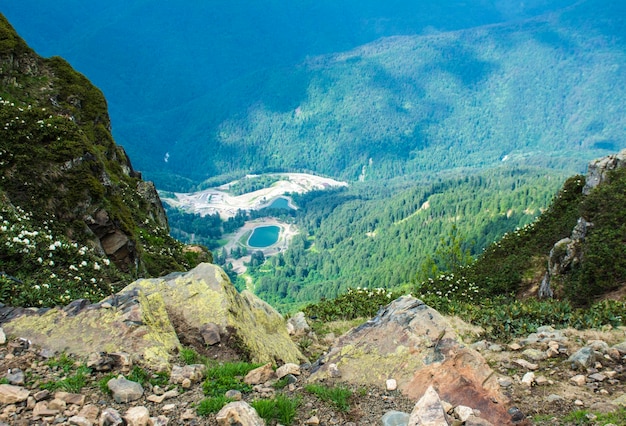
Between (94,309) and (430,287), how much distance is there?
3036 centimetres

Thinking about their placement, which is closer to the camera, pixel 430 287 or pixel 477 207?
pixel 430 287

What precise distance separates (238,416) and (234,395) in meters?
1.05

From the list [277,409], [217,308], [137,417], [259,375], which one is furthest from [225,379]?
[217,308]


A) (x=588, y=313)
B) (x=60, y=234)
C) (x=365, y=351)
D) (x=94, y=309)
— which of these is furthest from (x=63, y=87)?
(x=588, y=313)

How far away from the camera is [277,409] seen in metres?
8.58

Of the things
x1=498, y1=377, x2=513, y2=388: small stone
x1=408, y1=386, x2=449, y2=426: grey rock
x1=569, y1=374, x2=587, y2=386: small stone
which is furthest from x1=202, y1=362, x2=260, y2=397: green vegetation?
x1=569, y1=374, x2=587, y2=386: small stone

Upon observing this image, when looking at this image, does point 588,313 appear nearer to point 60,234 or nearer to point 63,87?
point 60,234

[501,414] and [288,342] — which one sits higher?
[288,342]

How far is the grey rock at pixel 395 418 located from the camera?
8326 millimetres

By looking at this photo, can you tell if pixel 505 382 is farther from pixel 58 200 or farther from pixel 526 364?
pixel 58 200

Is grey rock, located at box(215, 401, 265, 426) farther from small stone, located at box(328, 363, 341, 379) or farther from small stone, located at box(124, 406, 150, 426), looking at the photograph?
small stone, located at box(328, 363, 341, 379)

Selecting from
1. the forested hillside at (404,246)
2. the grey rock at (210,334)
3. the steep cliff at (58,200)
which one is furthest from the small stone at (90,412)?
the forested hillside at (404,246)

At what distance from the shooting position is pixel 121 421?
793 cm

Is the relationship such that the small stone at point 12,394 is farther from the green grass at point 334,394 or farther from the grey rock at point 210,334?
the green grass at point 334,394
